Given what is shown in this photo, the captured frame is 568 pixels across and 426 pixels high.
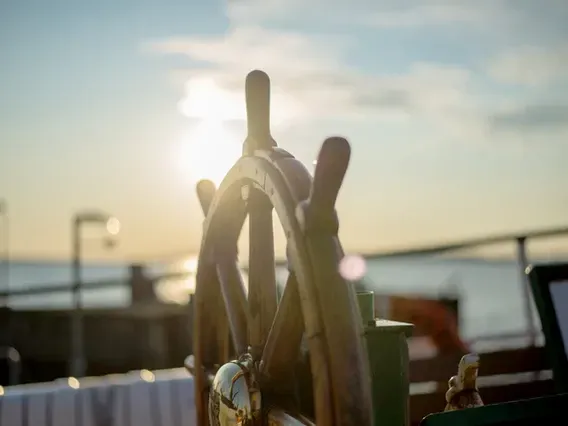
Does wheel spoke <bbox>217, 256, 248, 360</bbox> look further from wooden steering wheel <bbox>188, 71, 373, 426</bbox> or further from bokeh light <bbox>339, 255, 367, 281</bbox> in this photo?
bokeh light <bbox>339, 255, 367, 281</bbox>

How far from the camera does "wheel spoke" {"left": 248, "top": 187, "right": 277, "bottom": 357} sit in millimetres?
1579

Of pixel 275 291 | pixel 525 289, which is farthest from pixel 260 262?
pixel 525 289

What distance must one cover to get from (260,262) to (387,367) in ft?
1.18

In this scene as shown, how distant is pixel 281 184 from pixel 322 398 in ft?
1.27

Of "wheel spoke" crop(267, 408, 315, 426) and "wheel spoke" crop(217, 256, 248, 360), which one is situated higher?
"wheel spoke" crop(217, 256, 248, 360)

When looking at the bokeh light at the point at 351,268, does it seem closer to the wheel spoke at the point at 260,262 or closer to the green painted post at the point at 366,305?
the green painted post at the point at 366,305

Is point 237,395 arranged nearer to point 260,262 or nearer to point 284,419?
point 284,419

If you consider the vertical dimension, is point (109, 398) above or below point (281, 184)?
below

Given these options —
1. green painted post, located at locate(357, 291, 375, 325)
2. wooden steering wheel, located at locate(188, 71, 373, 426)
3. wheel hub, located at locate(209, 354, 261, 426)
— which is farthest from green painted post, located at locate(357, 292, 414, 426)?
wheel hub, located at locate(209, 354, 261, 426)

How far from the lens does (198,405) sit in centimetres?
186

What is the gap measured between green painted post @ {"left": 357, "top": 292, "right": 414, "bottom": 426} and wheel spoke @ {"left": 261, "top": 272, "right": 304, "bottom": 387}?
16cm

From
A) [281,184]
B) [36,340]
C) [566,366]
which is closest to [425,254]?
[566,366]

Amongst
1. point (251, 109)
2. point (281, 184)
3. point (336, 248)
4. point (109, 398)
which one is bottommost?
point (109, 398)

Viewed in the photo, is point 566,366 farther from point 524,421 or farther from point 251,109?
point 251,109
